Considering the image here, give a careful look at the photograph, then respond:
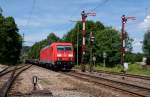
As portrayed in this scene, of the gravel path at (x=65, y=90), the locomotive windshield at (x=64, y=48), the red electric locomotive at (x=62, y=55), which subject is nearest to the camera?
the gravel path at (x=65, y=90)

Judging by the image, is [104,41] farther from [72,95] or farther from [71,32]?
[72,95]

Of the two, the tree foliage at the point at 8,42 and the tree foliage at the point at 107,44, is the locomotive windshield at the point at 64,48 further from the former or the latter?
the tree foliage at the point at 8,42

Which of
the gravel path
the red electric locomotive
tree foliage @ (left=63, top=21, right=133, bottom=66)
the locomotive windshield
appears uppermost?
tree foliage @ (left=63, top=21, right=133, bottom=66)

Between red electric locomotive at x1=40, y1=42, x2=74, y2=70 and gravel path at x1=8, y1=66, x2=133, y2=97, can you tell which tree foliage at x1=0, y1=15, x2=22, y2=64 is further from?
gravel path at x1=8, y1=66, x2=133, y2=97

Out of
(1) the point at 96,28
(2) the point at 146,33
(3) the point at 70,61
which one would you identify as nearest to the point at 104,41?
(2) the point at 146,33

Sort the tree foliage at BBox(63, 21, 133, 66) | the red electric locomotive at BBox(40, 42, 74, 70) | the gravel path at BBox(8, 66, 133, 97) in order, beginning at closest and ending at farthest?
the gravel path at BBox(8, 66, 133, 97) → the red electric locomotive at BBox(40, 42, 74, 70) → the tree foliage at BBox(63, 21, 133, 66)

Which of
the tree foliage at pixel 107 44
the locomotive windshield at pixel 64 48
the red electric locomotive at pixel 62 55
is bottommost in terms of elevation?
the red electric locomotive at pixel 62 55

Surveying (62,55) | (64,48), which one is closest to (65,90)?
(62,55)

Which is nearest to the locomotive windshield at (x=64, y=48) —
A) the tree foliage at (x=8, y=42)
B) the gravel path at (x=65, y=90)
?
the gravel path at (x=65, y=90)

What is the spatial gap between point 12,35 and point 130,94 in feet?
330

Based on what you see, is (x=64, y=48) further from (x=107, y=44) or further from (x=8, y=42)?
(x=107, y=44)

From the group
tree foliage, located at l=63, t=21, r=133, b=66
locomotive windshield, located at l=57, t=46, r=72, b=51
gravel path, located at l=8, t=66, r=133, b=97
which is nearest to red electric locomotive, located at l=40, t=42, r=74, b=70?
locomotive windshield, located at l=57, t=46, r=72, b=51

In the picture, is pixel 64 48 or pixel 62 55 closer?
pixel 62 55

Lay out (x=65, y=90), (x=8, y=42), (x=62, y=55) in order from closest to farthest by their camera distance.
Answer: (x=65, y=90), (x=62, y=55), (x=8, y=42)
